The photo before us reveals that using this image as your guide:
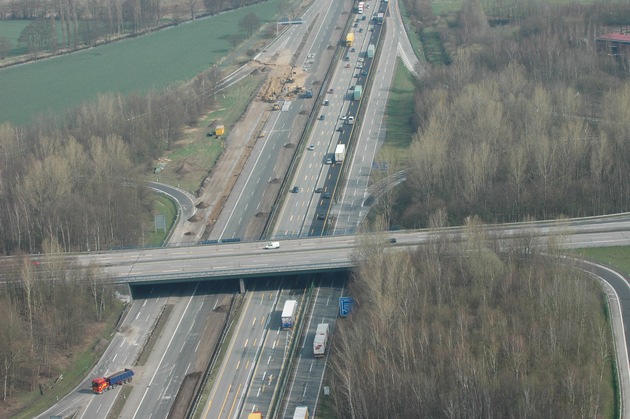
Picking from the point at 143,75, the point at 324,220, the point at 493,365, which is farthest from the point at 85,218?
the point at 143,75

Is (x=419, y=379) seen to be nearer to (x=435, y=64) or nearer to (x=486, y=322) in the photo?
(x=486, y=322)

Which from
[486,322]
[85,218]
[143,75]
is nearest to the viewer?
[486,322]

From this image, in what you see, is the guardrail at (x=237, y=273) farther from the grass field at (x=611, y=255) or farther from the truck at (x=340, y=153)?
the truck at (x=340, y=153)

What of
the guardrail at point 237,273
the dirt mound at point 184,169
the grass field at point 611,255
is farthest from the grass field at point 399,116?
the grass field at point 611,255

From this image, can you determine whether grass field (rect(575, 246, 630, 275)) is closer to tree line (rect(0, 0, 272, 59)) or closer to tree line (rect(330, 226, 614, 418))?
tree line (rect(330, 226, 614, 418))

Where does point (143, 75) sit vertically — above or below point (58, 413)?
above

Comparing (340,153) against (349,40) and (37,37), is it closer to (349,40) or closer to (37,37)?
(349,40)

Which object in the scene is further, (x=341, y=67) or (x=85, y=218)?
(x=341, y=67)
